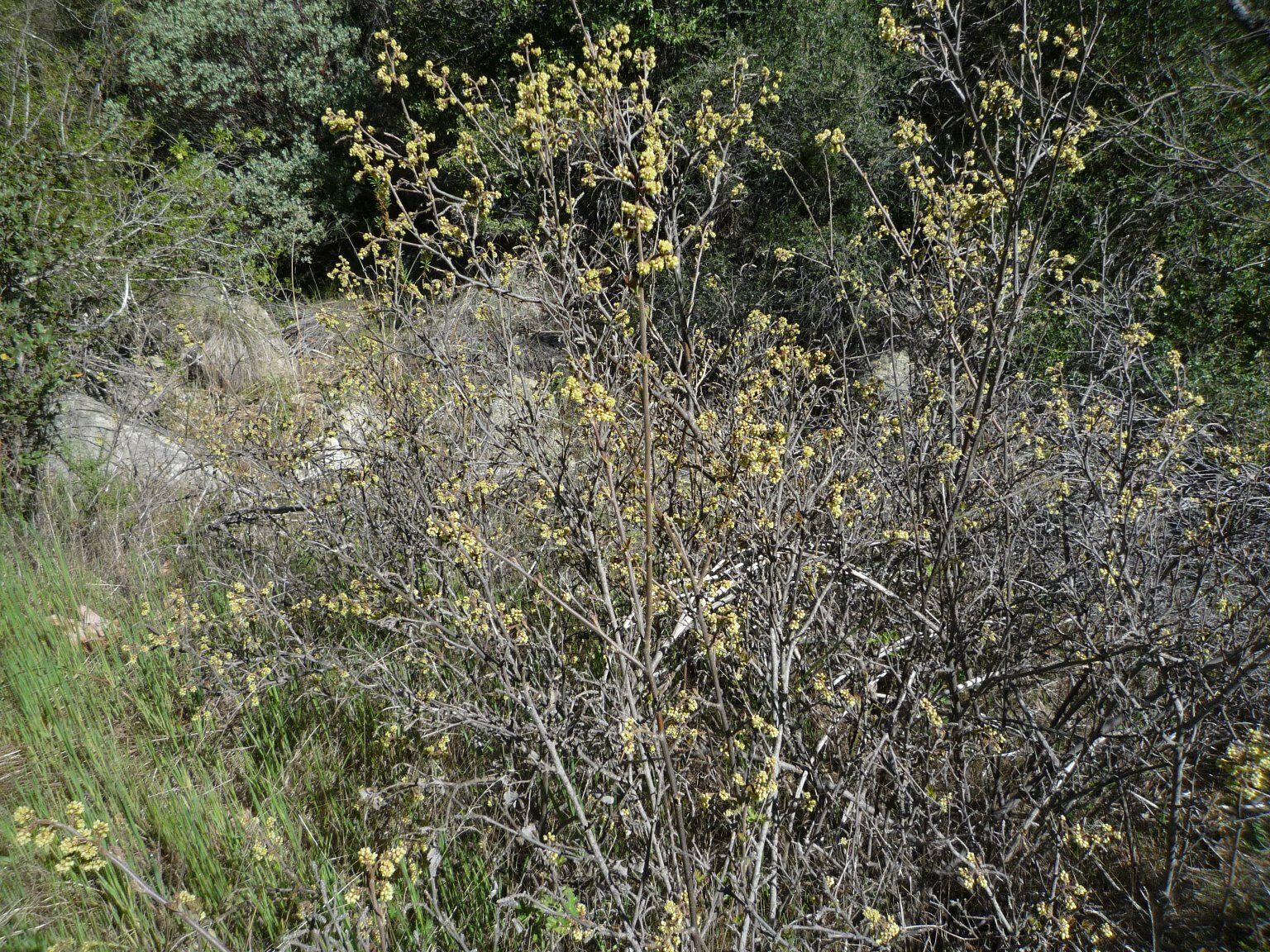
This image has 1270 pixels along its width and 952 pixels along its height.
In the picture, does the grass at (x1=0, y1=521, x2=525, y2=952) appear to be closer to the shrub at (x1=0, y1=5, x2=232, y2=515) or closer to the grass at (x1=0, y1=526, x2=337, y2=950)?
the grass at (x1=0, y1=526, x2=337, y2=950)

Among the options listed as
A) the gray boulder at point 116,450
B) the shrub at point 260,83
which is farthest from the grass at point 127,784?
the shrub at point 260,83

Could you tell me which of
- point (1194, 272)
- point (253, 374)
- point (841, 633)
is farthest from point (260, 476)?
point (1194, 272)

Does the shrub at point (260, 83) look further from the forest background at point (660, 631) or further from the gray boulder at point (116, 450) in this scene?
the forest background at point (660, 631)

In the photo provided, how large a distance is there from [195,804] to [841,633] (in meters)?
2.14

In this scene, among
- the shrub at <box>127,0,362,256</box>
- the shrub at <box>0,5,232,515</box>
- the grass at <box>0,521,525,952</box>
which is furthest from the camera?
the shrub at <box>127,0,362,256</box>

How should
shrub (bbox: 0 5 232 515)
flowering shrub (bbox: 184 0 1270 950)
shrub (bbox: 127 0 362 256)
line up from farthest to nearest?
shrub (bbox: 127 0 362 256) < shrub (bbox: 0 5 232 515) < flowering shrub (bbox: 184 0 1270 950)

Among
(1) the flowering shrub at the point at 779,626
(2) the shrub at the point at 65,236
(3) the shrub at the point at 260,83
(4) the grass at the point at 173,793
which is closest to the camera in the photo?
(1) the flowering shrub at the point at 779,626

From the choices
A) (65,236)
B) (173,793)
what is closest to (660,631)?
(173,793)

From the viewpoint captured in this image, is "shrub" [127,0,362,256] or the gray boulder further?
"shrub" [127,0,362,256]

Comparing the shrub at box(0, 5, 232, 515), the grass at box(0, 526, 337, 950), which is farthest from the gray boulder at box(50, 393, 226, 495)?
the grass at box(0, 526, 337, 950)

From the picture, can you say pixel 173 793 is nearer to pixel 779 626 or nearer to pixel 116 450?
pixel 779 626

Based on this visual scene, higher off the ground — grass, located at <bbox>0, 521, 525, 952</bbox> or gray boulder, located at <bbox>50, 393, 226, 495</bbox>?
gray boulder, located at <bbox>50, 393, 226, 495</bbox>

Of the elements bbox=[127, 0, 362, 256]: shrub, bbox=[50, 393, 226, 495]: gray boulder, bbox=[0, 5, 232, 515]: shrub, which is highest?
bbox=[127, 0, 362, 256]: shrub

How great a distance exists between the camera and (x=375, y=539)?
3.27 m
